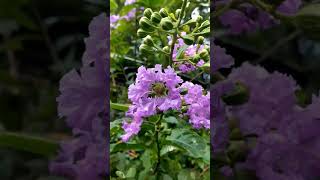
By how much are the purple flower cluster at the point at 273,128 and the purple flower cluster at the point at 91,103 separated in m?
0.11

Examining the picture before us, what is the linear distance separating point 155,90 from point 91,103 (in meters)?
0.06

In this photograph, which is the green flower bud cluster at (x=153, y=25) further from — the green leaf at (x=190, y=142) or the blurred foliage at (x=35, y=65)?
the blurred foliage at (x=35, y=65)

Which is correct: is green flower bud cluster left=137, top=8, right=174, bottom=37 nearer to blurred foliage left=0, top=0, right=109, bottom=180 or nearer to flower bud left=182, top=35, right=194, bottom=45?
flower bud left=182, top=35, right=194, bottom=45

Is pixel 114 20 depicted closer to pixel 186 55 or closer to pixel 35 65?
pixel 186 55

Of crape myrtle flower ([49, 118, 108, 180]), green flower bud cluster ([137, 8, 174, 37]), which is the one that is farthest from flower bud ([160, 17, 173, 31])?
crape myrtle flower ([49, 118, 108, 180])

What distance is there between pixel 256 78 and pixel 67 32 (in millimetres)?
574

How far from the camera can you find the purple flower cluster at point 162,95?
0.65 meters

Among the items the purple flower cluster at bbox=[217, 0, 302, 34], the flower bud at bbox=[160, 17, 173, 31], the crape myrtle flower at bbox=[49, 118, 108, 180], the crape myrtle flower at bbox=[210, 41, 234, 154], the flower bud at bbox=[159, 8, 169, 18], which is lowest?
the crape myrtle flower at bbox=[49, 118, 108, 180]

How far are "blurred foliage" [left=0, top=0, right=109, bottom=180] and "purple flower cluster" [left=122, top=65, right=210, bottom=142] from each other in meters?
0.24

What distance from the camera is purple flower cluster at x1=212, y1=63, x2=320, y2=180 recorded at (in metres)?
0.68

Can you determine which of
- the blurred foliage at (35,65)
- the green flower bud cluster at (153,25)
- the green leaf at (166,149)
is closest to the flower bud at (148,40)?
the green flower bud cluster at (153,25)

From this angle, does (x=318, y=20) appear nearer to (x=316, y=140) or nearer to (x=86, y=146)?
(x=316, y=140)

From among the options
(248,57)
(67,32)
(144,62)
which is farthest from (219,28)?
(67,32)

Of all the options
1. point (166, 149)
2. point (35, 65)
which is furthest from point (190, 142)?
point (35, 65)
